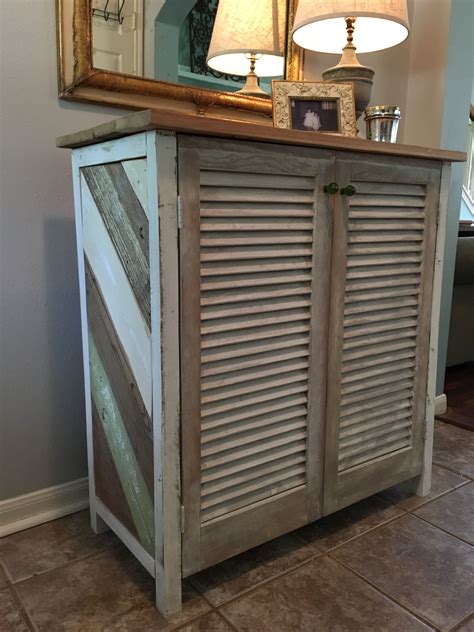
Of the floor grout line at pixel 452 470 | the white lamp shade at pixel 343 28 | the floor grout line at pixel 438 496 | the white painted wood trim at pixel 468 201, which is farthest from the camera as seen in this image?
the white painted wood trim at pixel 468 201

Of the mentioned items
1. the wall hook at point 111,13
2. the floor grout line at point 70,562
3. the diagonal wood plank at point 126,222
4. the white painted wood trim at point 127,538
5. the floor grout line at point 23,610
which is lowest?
the floor grout line at point 23,610

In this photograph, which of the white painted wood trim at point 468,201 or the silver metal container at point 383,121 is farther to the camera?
the white painted wood trim at point 468,201

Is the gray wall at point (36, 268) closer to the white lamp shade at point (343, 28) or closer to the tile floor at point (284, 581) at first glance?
the tile floor at point (284, 581)

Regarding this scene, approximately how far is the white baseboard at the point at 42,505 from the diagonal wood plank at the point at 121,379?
1.62ft

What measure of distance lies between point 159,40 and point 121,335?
915 mm

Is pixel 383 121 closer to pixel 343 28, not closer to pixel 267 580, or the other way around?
pixel 343 28

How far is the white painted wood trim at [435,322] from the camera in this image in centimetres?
165

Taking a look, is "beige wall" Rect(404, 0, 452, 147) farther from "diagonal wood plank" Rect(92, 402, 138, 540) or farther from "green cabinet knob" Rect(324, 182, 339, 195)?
"diagonal wood plank" Rect(92, 402, 138, 540)

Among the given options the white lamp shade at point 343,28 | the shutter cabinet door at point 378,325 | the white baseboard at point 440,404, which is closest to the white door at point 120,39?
the white lamp shade at point 343,28

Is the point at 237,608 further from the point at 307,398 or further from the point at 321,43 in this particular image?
the point at 321,43

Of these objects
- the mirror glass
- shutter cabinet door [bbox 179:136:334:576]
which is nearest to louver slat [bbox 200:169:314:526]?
shutter cabinet door [bbox 179:136:334:576]

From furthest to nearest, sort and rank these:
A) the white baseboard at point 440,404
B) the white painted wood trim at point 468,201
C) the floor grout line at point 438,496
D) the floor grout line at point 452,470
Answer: the white painted wood trim at point 468,201, the white baseboard at point 440,404, the floor grout line at point 452,470, the floor grout line at point 438,496

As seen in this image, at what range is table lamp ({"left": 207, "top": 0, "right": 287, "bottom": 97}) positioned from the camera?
1.70m

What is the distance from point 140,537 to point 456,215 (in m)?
1.84
